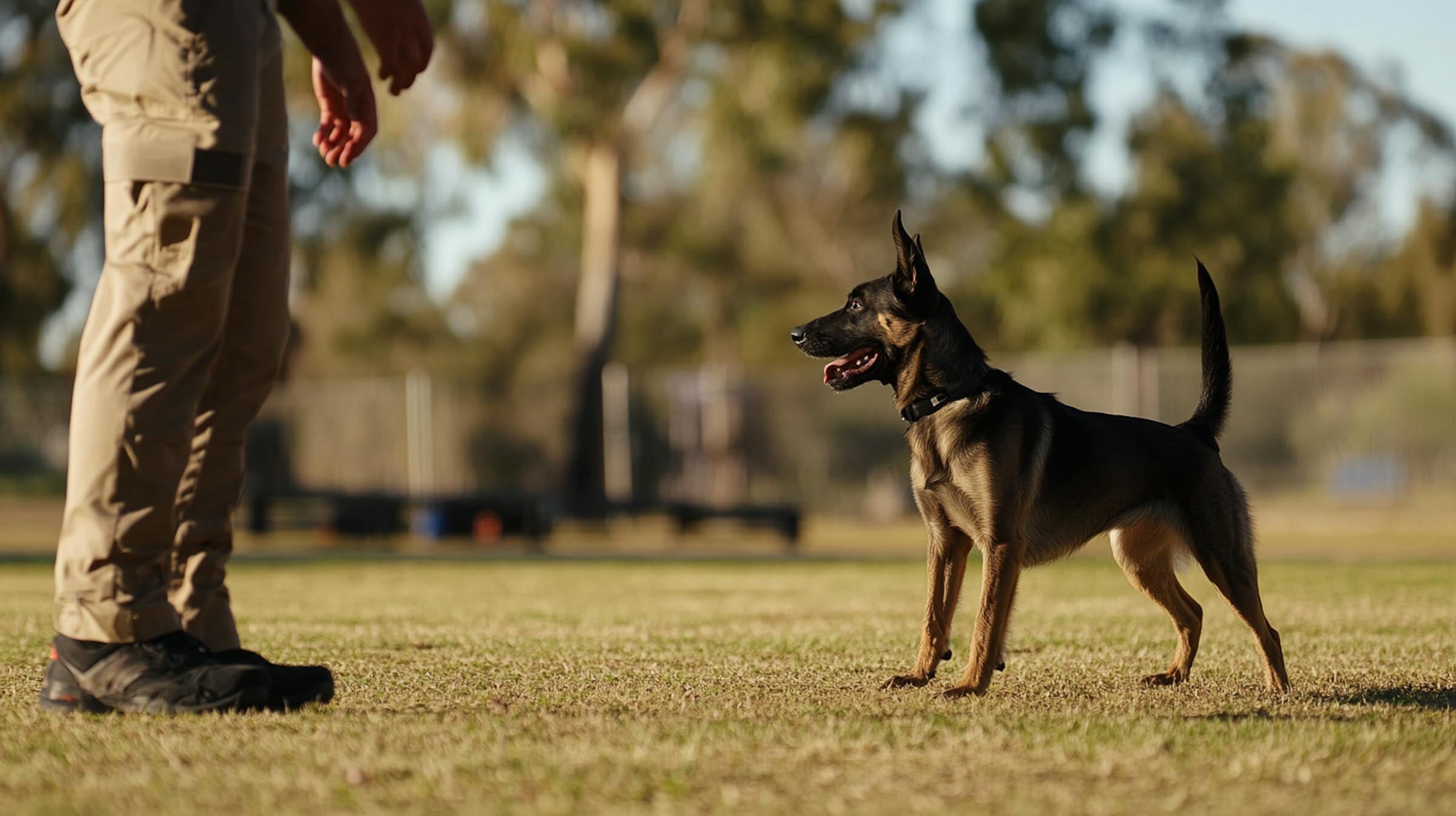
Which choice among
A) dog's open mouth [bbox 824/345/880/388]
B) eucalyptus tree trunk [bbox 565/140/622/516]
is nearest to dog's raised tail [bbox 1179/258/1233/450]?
dog's open mouth [bbox 824/345/880/388]

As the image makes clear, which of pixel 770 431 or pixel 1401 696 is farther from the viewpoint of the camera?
pixel 770 431

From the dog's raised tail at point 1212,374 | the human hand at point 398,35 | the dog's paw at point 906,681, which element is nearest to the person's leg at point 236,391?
the human hand at point 398,35

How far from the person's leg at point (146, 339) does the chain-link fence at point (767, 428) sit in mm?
22984

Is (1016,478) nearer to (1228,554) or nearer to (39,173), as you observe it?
(1228,554)

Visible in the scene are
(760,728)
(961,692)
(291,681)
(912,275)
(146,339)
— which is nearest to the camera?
(760,728)

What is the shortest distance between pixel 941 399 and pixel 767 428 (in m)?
23.9

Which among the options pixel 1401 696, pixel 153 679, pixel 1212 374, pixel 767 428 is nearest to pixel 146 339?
pixel 153 679

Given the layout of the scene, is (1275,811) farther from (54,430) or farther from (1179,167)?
(54,430)

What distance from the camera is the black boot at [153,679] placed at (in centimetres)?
403

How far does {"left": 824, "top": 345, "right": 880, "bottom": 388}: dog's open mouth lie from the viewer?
5887 mm

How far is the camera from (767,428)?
1163 inches

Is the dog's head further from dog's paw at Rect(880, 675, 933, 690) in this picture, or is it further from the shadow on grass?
the shadow on grass

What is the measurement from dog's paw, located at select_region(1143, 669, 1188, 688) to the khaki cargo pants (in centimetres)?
283

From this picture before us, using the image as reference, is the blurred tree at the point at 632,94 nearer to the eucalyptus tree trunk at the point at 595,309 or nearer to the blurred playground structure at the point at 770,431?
the eucalyptus tree trunk at the point at 595,309
